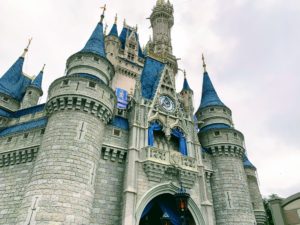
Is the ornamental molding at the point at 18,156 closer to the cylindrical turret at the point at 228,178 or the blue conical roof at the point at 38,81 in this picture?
the blue conical roof at the point at 38,81

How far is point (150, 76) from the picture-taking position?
25938mm

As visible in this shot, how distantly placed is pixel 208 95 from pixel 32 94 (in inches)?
868

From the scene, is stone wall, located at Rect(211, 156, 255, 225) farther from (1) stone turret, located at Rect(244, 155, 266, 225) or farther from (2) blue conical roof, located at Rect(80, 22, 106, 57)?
(2) blue conical roof, located at Rect(80, 22, 106, 57)

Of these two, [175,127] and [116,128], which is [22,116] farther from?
[175,127]

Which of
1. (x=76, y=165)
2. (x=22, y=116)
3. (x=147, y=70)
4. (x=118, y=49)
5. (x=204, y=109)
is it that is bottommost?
(x=76, y=165)

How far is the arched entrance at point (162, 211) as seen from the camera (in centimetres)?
1842

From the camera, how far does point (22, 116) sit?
75.8ft

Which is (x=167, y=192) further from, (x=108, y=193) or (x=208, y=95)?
(x=208, y=95)

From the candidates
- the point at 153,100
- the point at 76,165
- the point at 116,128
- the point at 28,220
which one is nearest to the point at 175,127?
the point at 153,100

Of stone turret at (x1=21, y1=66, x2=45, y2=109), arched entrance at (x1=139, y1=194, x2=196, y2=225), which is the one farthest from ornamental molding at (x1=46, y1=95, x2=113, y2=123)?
stone turret at (x1=21, y1=66, x2=45, y2=109)

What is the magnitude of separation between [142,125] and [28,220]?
35.3ft

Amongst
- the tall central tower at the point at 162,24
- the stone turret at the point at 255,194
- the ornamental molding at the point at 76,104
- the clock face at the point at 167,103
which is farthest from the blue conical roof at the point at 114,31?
the stone turret at the point at 255,194

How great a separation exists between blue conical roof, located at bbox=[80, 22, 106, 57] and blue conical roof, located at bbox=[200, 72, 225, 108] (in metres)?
13.8

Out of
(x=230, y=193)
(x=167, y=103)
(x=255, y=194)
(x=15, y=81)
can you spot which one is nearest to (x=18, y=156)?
(x=15, y=81)
